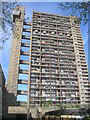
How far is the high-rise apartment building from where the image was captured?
99.2 ft

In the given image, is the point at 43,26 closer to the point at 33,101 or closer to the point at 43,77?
the point at 43,77

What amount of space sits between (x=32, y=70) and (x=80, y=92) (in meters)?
14.3

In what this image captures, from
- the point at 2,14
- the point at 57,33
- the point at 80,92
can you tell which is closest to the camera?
the point at 2,14

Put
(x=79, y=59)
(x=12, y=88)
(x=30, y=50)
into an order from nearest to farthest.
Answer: (x=12, y=88)
(x=30, y=50)
(x=79, y=59)

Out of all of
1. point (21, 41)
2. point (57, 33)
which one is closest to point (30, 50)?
point (21, 41)

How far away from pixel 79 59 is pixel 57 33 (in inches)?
445

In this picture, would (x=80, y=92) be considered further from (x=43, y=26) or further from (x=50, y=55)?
(x=43, y=26)

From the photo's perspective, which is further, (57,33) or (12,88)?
(57,33)

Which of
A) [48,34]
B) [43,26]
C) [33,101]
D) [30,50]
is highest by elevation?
[43,26]

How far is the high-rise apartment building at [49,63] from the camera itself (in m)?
30.2

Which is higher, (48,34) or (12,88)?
(48,34)

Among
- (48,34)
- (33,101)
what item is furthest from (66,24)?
(33,101)

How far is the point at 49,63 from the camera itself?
113 ft

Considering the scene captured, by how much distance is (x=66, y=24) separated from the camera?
41.8 metres
